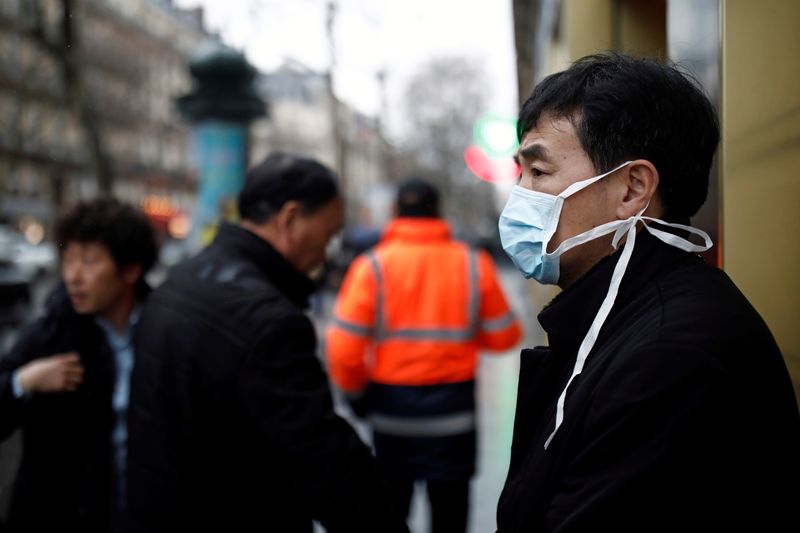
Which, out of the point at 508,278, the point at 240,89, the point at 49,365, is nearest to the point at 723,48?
the point at 49,365

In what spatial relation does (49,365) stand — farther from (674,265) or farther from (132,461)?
Result: (674,265)

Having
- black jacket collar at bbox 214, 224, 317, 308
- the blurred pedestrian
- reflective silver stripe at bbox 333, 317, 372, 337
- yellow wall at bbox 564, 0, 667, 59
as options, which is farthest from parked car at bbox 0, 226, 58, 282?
black jacket collar at bbox 214, 224, 317, 308

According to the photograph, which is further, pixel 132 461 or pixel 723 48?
pixel 132 461

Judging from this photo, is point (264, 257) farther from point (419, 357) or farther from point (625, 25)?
point (625, 25)

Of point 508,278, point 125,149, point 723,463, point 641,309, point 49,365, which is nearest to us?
point 723,463

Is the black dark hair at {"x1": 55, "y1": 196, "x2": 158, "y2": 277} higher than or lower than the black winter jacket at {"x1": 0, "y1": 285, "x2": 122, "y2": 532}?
higher

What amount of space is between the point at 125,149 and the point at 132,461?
5993 cm

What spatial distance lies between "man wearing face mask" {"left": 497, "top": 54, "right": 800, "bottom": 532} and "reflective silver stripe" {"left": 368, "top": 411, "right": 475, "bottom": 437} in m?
2.25

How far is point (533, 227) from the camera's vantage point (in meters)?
1.54

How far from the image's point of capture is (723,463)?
1.10 metres

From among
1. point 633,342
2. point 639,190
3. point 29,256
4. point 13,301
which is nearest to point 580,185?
point 639,190

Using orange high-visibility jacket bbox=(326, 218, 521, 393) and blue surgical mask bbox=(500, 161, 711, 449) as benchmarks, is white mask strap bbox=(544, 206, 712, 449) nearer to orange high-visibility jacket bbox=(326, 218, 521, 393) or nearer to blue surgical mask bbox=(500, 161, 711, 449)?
blue surgical mask bbox=(500, 161, 711, 449)

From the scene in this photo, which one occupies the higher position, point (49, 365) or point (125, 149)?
point (125, 149)

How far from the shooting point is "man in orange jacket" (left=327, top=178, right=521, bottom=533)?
3744 millimetres
